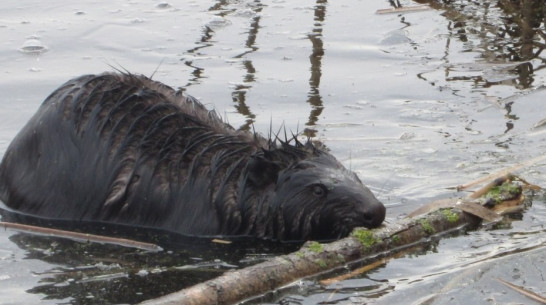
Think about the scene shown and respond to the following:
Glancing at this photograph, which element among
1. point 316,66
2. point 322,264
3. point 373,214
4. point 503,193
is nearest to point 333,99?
point 316,66

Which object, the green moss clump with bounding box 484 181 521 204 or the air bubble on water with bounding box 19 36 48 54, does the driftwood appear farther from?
the air bubble on water with bounding box 19 36 48 54

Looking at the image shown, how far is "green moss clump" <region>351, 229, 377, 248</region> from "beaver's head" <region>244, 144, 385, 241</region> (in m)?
0.31

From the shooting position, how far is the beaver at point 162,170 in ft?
18.8

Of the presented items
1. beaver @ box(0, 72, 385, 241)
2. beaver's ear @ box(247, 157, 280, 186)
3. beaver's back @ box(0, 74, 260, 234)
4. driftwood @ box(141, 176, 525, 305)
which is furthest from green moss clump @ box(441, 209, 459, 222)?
beaver's back @ box(0, 74, 260, 234)

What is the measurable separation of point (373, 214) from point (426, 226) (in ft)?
0.86

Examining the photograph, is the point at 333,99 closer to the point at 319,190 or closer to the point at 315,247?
the point at 319,190

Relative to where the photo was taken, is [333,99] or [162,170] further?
[333,99]

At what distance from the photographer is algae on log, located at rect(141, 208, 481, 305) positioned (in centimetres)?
443

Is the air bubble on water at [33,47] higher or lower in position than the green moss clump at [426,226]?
higher

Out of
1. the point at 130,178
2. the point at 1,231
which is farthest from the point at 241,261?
the point at 1,231

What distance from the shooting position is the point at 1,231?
5.82 metres

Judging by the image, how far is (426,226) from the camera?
539 cm

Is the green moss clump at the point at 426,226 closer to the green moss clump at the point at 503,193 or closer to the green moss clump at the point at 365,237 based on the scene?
the green moss clump at the point at 365,237

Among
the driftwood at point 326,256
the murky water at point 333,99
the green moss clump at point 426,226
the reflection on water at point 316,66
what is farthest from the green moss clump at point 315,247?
the reflection on water at point 316,66
